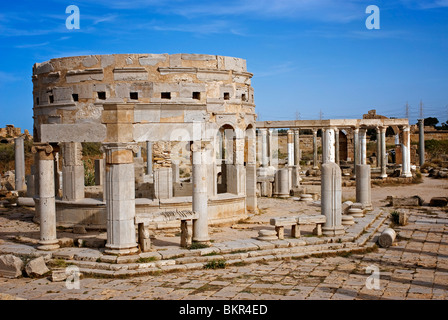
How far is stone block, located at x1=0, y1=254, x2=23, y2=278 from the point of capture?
35.2 ft

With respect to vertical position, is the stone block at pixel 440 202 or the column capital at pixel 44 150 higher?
the column capital at pixel 44 150

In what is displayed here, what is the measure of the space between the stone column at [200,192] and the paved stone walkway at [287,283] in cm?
149

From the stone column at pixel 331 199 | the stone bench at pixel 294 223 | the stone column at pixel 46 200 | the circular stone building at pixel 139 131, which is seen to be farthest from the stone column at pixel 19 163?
the stone column at pixel 331 199

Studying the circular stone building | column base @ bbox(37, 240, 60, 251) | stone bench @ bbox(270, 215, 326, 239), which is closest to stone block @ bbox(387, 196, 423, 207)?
the circular stone building

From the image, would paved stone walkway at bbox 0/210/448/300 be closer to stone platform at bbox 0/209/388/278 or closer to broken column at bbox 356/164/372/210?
stone platform at bbox 0/209/388/278

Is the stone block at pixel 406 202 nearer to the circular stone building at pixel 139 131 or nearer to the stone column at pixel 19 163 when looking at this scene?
the circular stone building at pixel 139 131

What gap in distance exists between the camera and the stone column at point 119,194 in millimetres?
11305

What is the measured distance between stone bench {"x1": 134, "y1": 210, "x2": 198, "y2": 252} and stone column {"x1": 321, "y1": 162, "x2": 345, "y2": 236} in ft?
12.9

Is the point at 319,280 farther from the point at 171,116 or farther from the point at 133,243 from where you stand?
the point at 171,116

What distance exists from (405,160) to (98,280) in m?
26.7

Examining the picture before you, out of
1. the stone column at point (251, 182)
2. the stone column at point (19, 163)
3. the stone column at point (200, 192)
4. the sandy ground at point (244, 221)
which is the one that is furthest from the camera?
the stone column at point (19, 163)

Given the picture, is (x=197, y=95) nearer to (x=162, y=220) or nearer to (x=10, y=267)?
(x=162, y=220)

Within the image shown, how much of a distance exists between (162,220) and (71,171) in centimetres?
533

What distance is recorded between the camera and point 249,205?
61.7ft
